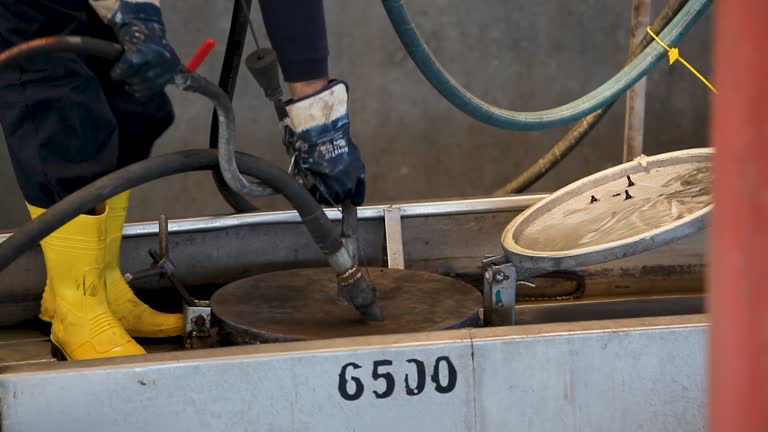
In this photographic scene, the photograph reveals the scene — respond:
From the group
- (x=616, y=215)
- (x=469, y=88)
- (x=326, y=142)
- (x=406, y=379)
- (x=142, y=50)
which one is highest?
(x=469, y=88)

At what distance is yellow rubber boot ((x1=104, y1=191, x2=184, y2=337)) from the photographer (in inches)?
64.3

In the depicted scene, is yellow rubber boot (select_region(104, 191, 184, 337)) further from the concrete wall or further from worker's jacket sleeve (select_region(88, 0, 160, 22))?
the concrete wall

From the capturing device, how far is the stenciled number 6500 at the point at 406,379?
4.02ft

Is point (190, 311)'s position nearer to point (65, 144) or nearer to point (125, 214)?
point (125, 214)

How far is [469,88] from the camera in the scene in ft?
11.5

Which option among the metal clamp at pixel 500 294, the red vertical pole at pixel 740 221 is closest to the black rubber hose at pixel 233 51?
the metal clamp at pixel 500 294

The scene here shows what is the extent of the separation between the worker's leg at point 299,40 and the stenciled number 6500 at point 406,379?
40 cm

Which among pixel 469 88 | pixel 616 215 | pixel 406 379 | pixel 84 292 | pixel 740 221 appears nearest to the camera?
pixel 740 221

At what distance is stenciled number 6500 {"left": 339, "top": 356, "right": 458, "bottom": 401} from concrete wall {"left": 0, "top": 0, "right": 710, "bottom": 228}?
224cm

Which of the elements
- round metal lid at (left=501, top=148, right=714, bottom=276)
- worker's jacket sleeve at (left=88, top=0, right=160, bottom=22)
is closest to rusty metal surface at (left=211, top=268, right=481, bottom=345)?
round metal lid at (left=501, top=148, right=714, bottom=276)

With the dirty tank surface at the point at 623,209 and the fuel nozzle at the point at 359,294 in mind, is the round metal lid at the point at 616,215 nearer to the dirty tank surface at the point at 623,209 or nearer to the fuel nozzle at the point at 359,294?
the dirty tank surface at the point at 623,209

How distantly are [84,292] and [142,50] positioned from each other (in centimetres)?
52

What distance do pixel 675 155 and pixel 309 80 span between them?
0.77 metres

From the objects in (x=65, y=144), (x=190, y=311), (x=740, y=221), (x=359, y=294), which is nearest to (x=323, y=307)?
(x=359, y=294)
